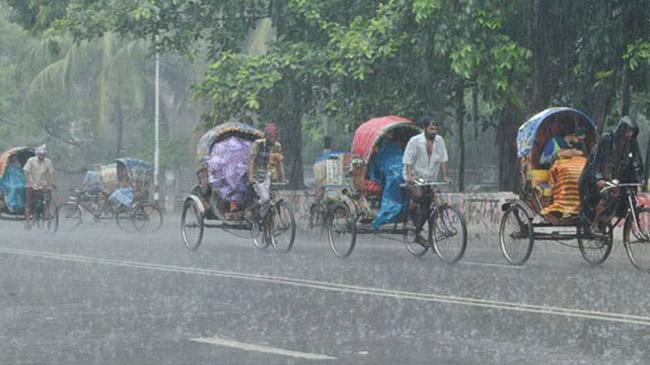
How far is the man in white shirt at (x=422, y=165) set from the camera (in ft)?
52.4

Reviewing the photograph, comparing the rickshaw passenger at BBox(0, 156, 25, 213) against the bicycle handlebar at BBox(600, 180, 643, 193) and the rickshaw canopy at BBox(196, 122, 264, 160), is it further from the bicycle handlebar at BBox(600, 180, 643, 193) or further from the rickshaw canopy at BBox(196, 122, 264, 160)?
the bicycle handlebar at BBox(600, 180, 643, 193)

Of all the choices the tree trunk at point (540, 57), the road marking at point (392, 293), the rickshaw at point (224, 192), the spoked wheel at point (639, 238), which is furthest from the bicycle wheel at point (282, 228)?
the tree trunk at point (540, 57)

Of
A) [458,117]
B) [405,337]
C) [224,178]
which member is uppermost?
[458,117]

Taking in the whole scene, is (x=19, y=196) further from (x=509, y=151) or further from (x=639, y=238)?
(x=639, y=238)

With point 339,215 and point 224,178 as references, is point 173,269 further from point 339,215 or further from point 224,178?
point 224,178

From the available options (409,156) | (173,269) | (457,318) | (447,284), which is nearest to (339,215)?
(409,156)

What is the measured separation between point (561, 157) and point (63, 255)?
22.3ft

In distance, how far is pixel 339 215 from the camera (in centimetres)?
1698

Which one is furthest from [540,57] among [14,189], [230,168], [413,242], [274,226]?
[14,189]

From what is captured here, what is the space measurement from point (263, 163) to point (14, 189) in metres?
10.6

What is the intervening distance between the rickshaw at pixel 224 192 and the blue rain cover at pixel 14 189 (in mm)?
8646

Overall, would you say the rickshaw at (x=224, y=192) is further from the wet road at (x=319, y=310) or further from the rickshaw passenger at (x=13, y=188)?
the rickshaw passenger at (x=13, y=188)

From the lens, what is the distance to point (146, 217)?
27.5 m

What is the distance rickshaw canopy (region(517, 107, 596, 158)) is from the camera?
52.7 ft
